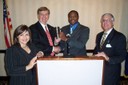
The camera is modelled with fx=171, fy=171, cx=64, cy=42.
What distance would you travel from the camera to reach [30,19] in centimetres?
468

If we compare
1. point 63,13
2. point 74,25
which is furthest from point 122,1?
point 74,25

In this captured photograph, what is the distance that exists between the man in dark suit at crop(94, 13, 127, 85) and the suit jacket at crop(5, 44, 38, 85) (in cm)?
101

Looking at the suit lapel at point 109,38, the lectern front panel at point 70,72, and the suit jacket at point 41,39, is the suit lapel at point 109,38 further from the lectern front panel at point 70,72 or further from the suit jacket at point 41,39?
the suit jacket at point 41,39

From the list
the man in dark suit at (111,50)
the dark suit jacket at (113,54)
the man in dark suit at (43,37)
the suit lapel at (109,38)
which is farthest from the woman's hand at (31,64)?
the suit lapel at (109,38)

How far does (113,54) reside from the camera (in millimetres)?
2691

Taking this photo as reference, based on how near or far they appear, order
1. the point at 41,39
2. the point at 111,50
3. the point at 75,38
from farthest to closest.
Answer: the point at 75,38, the point at 41,39, the point at 111,50

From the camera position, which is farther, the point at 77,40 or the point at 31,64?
the point at 77,40

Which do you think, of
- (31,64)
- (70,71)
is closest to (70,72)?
(70,71)

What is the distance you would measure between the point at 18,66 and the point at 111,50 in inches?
56.2

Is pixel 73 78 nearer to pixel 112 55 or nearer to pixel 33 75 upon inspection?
pixel 33 75

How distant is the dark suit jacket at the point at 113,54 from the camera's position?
8.55ft

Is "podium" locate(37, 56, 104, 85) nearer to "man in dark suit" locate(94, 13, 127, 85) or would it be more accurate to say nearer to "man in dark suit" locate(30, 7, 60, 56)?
"man in dark suit" locate(94, 13, 127, 85)

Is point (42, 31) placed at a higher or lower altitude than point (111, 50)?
higher

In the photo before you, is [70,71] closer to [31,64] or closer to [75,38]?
[31,64]
